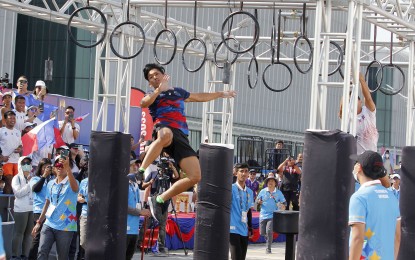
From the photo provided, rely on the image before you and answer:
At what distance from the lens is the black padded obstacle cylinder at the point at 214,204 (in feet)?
54.5

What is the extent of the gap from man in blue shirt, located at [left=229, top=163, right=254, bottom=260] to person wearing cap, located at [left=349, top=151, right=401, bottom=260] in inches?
327

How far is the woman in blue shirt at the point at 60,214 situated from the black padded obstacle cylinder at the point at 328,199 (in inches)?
135

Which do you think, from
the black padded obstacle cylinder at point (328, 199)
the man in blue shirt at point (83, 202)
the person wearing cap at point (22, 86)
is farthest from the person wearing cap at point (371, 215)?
the person wearing cap at point (22, 86)

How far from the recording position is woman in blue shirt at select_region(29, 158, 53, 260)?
16047 millimetres

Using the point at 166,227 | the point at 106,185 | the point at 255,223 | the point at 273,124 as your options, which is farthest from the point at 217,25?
the point at 106,185

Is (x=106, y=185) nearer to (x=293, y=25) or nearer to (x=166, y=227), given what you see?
(x=166, y=227)

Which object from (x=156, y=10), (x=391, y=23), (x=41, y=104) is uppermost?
(x=156, y=10)

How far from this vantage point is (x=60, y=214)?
49.2 feet

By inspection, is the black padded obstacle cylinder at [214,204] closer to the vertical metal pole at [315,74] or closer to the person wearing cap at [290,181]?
the vertical metal pole at [315,74]

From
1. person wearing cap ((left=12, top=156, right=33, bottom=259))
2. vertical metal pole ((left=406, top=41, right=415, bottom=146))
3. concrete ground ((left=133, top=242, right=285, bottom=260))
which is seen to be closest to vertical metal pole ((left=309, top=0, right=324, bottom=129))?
vertical metal pole ((left=406, top=41, right=415, bottom=146))

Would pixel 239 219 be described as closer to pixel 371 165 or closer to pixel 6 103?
pixel 6 103

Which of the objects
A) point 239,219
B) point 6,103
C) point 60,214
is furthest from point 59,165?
point 6,103

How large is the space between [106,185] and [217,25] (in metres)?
22.7

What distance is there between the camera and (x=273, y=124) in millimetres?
44406
